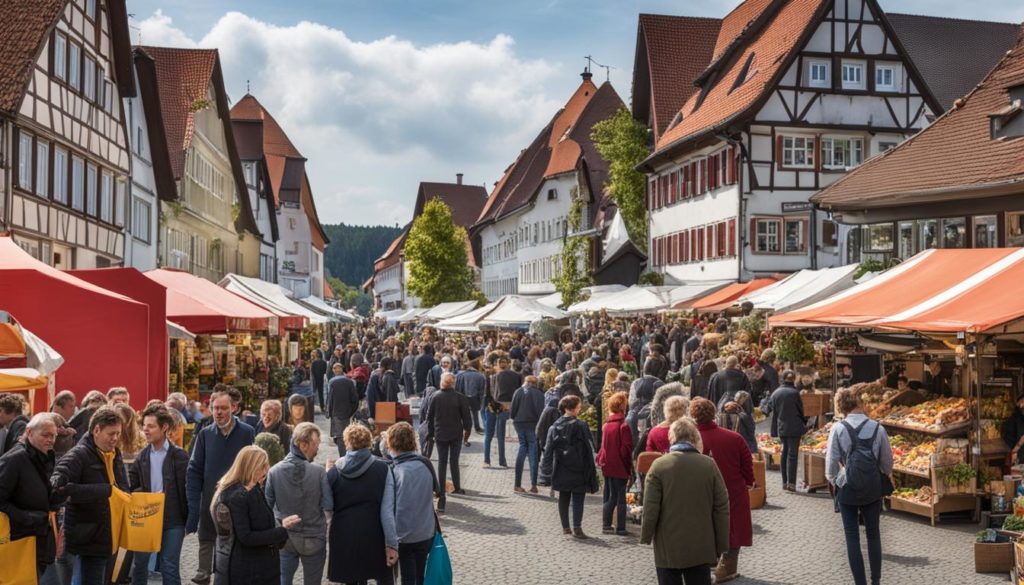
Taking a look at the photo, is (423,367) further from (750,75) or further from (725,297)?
(750,75)

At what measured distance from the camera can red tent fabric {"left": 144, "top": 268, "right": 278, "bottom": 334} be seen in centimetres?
1856

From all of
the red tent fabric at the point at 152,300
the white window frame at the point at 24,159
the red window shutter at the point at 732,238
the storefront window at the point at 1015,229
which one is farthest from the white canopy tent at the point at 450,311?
the red tent fabric at the point at 152,300

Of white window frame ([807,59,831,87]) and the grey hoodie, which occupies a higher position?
white window frame ([807,59,831,87])

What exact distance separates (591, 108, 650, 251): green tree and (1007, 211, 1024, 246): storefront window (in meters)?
25.1

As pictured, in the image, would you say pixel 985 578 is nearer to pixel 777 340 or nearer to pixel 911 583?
pixel 911 583

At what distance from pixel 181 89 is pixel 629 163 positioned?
17.9m

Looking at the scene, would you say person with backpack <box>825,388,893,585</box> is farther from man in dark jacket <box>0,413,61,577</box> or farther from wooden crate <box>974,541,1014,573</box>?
man in dark jacket <box>0,413,61,577</box>

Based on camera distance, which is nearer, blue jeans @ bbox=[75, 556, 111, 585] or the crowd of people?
the crowd of people

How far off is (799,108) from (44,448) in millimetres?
31562

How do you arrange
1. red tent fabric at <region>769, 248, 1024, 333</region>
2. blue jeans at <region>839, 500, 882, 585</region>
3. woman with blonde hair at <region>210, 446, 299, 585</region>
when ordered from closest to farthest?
1. woman with blonde hair at <region>210, 446, 299, 585</region>
2. blue jeans at <region>839, 500, 882, 585</region>
3. red tent fabric at <region>769, 248, 1024, 333</region>

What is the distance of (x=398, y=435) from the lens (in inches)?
351

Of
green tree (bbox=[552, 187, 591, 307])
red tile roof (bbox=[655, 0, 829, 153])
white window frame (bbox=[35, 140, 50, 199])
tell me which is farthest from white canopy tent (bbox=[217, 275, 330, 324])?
green tree (bbox=[552, 187, 591, 307])

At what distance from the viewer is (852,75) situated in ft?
120

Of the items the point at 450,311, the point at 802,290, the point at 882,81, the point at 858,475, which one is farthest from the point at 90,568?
the point at 450,311
